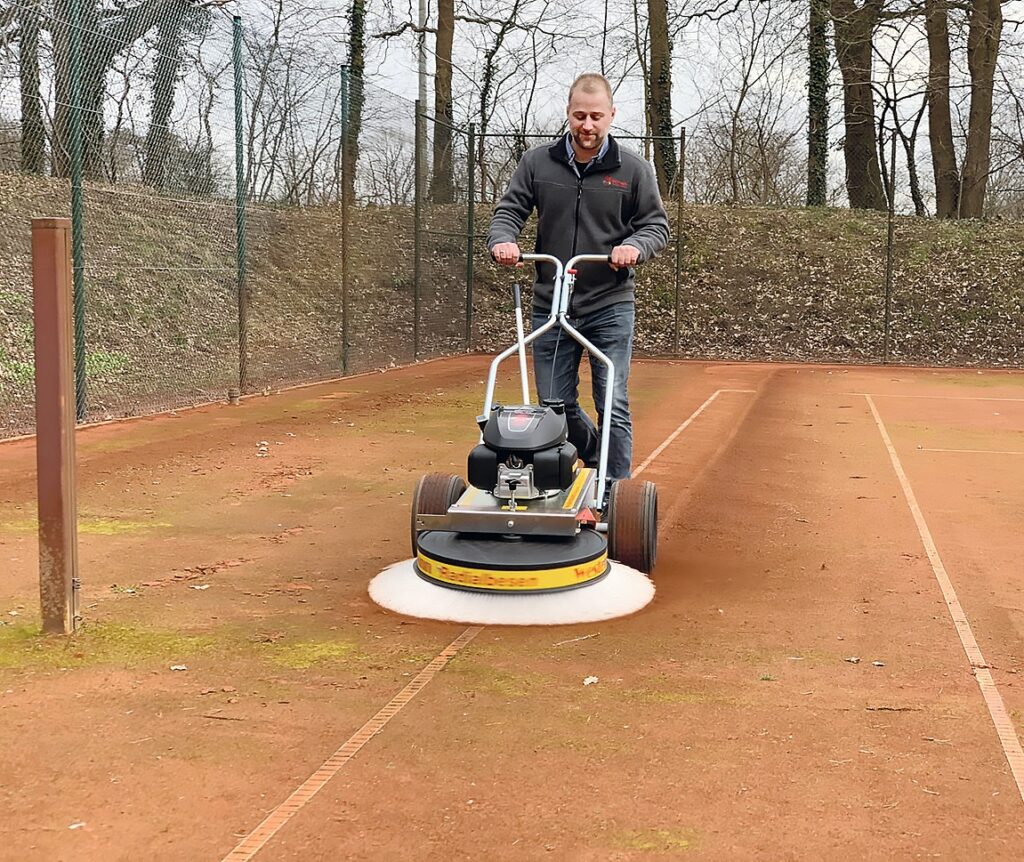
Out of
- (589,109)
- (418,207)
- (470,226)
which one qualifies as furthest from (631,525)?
(470,226)

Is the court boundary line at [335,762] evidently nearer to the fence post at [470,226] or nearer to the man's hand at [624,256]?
the man's hand at [624,256]

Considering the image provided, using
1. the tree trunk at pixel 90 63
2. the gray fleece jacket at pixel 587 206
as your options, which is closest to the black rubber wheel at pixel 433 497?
the gray fleece jacket at pixel 587 206

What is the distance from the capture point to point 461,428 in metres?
9.65

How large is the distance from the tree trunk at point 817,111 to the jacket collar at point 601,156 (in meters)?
20.2

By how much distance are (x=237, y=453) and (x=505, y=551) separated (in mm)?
4349

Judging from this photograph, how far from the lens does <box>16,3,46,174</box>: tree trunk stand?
29.1 feet

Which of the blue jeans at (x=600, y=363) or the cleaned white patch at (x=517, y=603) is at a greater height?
the blue jeans at (x=600, y=363)

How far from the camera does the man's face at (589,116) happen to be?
4.88m

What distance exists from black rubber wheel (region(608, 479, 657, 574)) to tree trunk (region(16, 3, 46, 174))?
646cm

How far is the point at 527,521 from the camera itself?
4.22 metres

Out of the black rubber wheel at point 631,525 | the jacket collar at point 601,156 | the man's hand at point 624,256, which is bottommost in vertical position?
the black rubber wheel at point 631,525

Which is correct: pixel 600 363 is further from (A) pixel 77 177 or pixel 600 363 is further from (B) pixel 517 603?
(A) pixel 77 177

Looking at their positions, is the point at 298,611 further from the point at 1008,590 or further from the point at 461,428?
the point at 461,428

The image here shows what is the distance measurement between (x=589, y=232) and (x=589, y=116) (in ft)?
1.69
